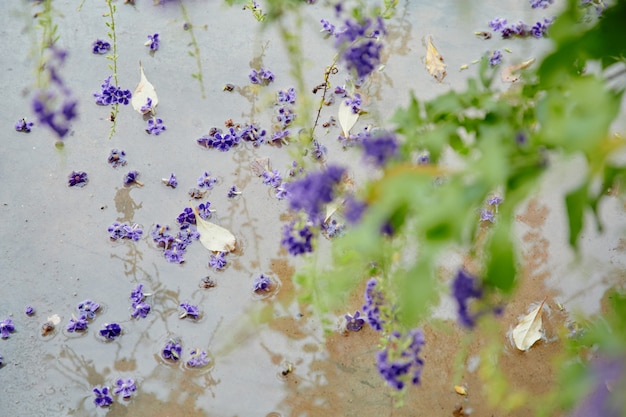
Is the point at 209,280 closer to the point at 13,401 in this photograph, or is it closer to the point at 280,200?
the point at 280,200

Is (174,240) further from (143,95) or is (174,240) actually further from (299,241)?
(299,241)

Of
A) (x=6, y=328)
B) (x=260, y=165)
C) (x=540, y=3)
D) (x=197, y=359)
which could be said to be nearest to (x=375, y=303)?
(x=197, y=359)

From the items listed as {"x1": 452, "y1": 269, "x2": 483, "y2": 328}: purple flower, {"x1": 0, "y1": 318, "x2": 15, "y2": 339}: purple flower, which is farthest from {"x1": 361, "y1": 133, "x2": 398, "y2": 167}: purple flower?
{"x1": 0, "y1": 318, "x2": 15, "y2": 339}: purple flower

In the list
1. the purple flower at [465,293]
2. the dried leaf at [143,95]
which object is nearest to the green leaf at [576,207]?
the purple flower at [465,293]

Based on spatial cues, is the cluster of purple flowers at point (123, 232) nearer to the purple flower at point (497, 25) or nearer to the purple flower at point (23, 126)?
the purple flower at point (23, 126)

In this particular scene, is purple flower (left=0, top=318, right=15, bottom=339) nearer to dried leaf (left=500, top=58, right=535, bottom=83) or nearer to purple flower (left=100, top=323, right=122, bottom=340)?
purple flower (left=100, top=323, right=122, bottom=340)

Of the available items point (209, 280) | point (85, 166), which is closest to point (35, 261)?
point (85, 166)
